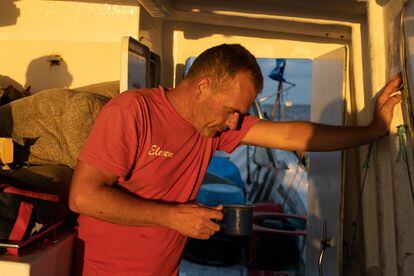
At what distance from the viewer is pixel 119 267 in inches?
86.3

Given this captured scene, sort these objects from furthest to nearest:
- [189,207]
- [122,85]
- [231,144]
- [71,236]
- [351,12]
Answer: [351,12]
[122,85]
[231,144]
[71,236]
[189,207]

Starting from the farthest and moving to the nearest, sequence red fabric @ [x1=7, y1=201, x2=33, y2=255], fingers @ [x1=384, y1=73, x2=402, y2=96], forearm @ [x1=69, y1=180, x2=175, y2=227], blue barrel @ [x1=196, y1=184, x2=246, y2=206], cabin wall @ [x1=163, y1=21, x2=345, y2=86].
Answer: blue barrel @ [x1=196, y1=184, x2=246, y2=206] → cabin wall @ [x1=163, y1=21, x2=345, y2=86] → fingers @ [x1=384, y1=73, x2=402, y2=96] → red fabric @ [x1=7, y1=201, x2=33, y2=255] → forearm @ [x1=69, y1=180, x2=175, y2=227]

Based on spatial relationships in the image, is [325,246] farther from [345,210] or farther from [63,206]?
[63,206]

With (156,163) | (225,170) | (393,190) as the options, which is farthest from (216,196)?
→ (156,163)

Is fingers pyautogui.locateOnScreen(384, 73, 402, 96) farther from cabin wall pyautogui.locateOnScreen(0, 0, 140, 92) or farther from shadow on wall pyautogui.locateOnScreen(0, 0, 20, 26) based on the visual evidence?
shadow on wall pyautogui.locateOnScreen(0, 0, 20, 26)

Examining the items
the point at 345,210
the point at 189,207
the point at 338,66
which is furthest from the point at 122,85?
the point at 345,210

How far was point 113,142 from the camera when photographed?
1940 mm

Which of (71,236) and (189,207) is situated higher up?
(189,207)

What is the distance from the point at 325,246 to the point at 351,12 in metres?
1.58

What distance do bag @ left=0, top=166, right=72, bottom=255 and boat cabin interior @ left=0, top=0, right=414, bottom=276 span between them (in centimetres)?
2

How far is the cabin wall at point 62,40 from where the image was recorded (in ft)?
11.8

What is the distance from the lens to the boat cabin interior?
2.30 meters

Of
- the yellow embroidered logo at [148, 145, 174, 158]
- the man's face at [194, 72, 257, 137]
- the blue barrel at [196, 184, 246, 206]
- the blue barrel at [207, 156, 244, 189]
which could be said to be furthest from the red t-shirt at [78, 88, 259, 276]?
the blue barrel at [207, 156, 244, 189]

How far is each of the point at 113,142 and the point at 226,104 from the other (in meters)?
0.51
